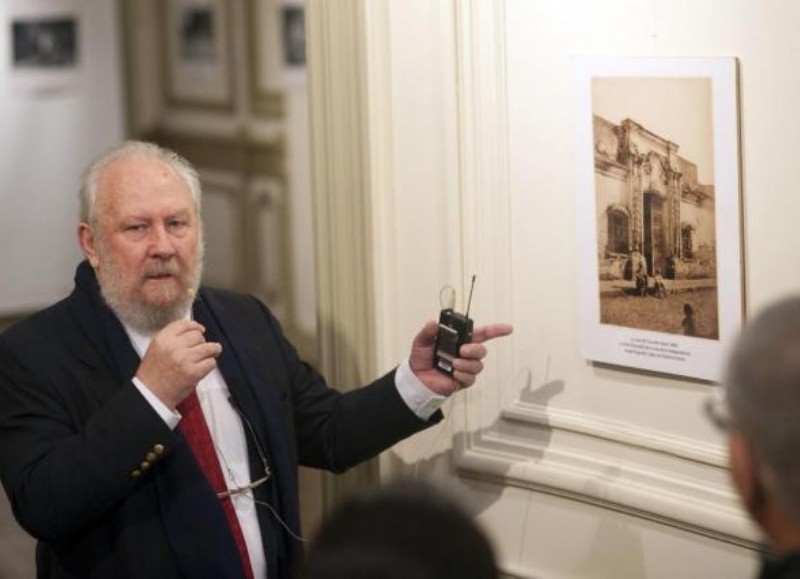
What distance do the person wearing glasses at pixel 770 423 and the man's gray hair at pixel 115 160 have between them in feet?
5.67

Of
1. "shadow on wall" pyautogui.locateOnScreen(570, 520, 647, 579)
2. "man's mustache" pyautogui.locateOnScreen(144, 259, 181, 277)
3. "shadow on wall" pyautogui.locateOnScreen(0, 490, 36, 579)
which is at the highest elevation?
"man's mustache" pyautogui.locateOnScreen(144, 259, 181, 277)

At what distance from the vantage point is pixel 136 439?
281 cm

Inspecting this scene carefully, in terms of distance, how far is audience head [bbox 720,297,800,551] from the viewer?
1.54 m

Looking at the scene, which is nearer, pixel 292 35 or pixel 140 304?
pixel 140 304

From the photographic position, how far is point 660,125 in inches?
111

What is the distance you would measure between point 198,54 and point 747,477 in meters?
4.25

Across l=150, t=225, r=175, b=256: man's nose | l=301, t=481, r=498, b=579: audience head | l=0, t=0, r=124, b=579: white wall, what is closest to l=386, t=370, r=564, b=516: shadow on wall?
l=150, t=225, r=175, b=256: man's nose

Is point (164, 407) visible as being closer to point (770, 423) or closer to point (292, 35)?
point (770, 423)

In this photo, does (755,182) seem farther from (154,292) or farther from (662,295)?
(154,292)

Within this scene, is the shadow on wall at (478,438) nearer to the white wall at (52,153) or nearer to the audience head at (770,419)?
the audience head at (770,419)

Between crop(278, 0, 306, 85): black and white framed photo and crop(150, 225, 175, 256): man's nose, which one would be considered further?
crop(278, 0, 306, 85): black and white framed photo

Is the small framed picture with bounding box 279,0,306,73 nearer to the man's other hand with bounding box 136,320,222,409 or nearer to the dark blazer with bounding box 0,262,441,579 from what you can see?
the dark blazer with bounding box 0,262,441,579

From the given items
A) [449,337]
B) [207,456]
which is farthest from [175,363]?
[449,337]

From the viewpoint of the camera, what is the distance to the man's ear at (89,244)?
3.11 m
